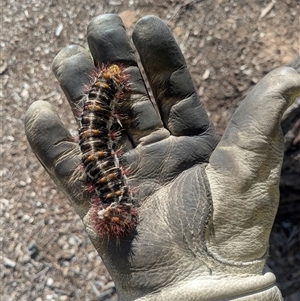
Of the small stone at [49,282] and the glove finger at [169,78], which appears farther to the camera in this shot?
the small stone at [49,282]

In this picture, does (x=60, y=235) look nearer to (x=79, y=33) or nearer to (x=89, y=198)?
(x=89, y=198)

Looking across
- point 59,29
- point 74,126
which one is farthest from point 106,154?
point 59,29

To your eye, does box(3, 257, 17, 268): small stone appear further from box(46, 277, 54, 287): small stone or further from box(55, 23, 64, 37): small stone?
box(55, 23, 64, 37): small stone

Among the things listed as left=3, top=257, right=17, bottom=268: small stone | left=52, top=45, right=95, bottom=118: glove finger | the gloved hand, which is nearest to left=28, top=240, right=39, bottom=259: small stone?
left=3, top=257, right=17, bottom=268: small stone

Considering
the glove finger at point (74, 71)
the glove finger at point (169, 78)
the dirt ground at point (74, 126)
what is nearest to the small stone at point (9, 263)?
the dirt ground at point (74, 126)

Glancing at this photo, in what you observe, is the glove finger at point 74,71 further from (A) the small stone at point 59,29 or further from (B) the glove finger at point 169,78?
(A) the small stone at point 59,29

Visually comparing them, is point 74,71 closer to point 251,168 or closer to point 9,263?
point 251,168
